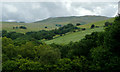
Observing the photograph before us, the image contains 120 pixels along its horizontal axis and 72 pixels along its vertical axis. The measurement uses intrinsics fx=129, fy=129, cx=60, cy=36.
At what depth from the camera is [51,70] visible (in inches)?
1421

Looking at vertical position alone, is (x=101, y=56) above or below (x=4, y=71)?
above

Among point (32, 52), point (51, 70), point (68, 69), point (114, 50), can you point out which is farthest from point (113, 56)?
point (32, 52)

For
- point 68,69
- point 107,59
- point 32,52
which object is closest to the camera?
point 107,59

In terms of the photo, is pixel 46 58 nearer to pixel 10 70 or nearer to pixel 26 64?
pixel 26 64

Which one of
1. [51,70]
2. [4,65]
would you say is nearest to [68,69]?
[51,70]

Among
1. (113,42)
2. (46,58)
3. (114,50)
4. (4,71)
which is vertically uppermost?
(113,42)

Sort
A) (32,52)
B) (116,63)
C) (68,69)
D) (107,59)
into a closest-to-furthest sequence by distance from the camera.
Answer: (116,63)
(107,59)
(68,69)
(32,52)

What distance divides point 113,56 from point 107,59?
A: 2586mm

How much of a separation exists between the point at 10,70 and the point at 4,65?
2223 mm

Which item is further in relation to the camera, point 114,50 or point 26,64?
point 26,64

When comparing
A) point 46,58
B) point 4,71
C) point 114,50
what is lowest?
point 4,71

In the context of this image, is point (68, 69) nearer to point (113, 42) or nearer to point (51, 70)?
point (51, 70)

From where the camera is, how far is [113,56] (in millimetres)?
24125

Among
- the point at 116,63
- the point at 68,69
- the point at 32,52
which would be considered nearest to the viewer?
the point at 116,63
